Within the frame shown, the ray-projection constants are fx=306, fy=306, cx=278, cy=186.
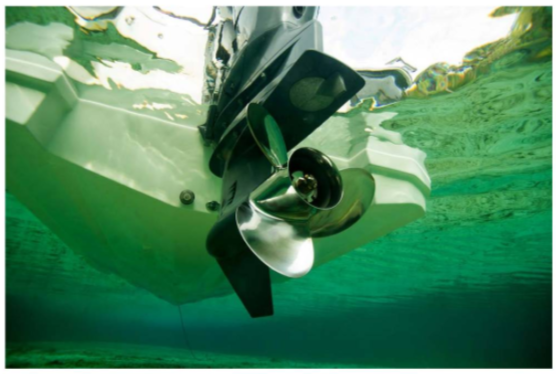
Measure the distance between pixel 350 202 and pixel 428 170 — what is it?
6474 mm

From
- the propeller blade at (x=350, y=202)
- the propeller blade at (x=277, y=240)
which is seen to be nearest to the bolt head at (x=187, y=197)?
the propeller blade at (x=277, y=240)

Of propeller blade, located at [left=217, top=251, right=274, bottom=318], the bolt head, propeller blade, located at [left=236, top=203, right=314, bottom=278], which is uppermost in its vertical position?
propeller blade, located at [left=236, top=203, right=314, bottom=278]

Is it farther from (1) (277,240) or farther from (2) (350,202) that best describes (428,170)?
(1) (277,240)

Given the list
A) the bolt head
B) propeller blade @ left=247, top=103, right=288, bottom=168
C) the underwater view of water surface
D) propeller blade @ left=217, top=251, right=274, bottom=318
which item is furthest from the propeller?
the underwater view of water surface

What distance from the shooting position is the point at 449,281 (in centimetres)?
2011

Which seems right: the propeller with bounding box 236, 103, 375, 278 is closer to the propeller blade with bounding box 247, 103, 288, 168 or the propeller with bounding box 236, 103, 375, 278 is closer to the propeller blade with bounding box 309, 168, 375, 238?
the propeller blade with bounding box 247, 103, 288, 168

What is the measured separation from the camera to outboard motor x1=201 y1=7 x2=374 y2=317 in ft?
8.04

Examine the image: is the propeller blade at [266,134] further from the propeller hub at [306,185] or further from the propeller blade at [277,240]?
the propeller blade at [277,240]

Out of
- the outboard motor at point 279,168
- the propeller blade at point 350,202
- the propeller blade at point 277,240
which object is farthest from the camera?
the propeller blade at point 350,202

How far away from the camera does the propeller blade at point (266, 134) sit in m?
2.46

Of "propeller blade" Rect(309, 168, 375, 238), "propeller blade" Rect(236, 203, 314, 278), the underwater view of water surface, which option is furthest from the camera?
the underwater view of water surface

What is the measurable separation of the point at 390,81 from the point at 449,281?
62.7 feet

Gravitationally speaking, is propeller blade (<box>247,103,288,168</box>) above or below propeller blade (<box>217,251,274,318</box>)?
above

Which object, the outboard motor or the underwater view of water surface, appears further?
the underwater view of water surface
